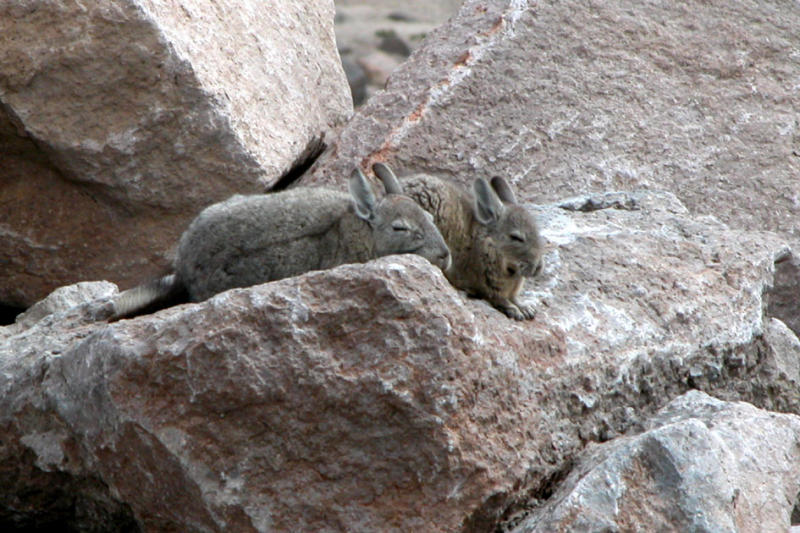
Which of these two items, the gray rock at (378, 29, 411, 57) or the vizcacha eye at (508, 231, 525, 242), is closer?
the vizcacha eye at (508, 231, 525, 242)

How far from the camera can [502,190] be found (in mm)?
7516

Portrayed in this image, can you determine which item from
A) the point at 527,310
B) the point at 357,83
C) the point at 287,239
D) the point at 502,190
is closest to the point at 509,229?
the point at 502,190

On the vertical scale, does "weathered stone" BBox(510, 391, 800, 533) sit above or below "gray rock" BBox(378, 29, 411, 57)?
above

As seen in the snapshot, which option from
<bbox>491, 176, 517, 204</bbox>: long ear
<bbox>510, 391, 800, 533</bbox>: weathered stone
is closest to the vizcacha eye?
<bbox>491, 176, 517, 204</bbox>: long ear

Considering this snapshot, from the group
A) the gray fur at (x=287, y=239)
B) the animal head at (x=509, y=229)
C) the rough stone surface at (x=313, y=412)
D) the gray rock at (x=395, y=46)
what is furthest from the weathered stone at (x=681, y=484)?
the gray rock at (x=395, y=46)

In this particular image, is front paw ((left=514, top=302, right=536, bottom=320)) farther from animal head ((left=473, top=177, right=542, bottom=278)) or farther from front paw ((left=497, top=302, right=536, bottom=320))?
animal head ((left=473, top=177, right=542, bottom=278))

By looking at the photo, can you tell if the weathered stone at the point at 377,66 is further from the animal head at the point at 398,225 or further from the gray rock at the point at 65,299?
the animal head at the point at 398,225

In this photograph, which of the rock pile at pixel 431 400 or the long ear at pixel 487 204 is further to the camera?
the long ear at pixel 487 204

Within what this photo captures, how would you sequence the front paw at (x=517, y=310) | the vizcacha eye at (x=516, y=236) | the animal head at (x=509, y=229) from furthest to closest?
the vizcacha eye at (x=516, y=236), the animal head at (x=509, y=229), the front paw at (x=517, y=310)

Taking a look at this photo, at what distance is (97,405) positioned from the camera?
208 inches

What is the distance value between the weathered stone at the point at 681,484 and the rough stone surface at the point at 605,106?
145 inches

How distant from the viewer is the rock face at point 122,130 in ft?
26.3

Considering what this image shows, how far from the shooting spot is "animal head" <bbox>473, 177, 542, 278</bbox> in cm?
672

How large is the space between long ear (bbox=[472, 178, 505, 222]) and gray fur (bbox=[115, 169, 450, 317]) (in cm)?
43
